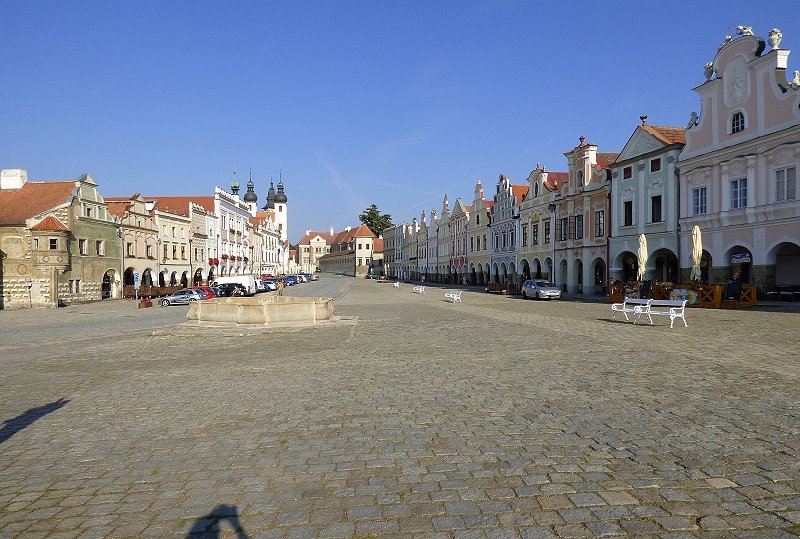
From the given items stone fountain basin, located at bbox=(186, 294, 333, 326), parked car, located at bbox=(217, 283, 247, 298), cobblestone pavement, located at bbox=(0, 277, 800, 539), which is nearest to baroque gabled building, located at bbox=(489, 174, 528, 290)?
parked car, located at bbox=(217, 283, 247, 298)

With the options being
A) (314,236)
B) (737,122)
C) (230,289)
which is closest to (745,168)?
(737,122)

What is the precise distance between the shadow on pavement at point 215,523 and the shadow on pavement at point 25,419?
145 inches

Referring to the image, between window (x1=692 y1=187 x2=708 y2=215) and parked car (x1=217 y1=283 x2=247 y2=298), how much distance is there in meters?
35.4

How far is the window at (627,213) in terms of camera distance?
121 ft

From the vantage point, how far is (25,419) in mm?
7098

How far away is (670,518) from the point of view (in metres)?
3.87

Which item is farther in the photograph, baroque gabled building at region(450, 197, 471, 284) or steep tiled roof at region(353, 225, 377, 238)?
steep tiled roof at region(353, 225, 377, 238)

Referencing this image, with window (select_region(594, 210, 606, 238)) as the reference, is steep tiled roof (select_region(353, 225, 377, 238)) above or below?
above

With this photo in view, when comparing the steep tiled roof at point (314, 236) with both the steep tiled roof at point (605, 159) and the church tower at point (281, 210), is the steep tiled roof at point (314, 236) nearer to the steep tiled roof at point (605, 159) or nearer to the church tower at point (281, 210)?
the church tower at point (281, 210)

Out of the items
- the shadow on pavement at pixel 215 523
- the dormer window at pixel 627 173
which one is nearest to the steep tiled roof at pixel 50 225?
the dormer window at pixel 627 173

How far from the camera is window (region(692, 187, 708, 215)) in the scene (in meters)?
30.8

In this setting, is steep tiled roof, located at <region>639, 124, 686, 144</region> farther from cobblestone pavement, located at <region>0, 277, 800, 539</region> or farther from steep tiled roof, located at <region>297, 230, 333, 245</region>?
steep tiled roof, located at <region>297, 230, 333, 245</region>

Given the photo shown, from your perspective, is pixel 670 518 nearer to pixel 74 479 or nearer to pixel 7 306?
pixel 74 479

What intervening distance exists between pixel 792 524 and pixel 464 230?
233 feet
